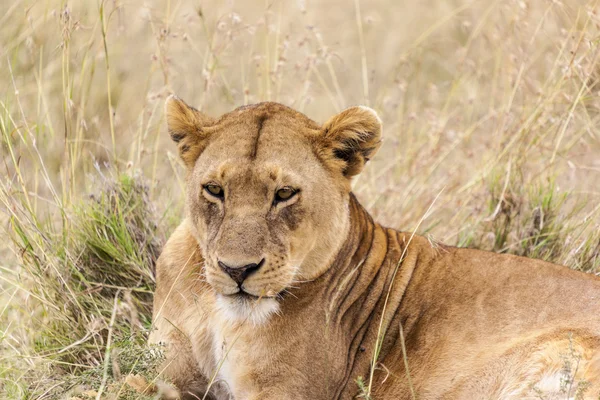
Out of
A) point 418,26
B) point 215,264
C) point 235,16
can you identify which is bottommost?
point 418,26

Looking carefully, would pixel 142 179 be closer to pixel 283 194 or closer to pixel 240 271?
pixel 283 194

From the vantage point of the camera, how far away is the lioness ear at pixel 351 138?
431 centimetres

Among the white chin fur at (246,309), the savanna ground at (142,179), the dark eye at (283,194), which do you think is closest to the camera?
the white chin fur at (246,309)

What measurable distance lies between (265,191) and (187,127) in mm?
567

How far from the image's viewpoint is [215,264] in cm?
391

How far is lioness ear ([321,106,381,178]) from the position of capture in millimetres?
4309

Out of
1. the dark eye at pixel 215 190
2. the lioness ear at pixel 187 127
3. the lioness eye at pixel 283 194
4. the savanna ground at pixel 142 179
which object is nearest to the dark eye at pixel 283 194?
the lioness eye at pixel 283 194

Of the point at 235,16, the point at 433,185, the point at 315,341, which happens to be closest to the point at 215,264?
the point at 315,341

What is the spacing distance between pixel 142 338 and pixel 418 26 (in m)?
7.86

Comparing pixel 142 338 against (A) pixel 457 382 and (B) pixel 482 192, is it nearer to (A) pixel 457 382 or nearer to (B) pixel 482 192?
(A) pixel 457 382

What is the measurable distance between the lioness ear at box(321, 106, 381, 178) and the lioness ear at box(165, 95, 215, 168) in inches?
22.2

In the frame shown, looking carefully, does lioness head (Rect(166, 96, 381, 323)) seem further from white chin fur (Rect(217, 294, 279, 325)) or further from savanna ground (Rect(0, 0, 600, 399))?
savanna ground (Rect(0, 0, 600, 399))

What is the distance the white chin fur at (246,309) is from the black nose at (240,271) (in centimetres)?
15

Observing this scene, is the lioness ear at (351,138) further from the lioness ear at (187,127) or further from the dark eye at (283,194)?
the lioness ear at (187,127)
